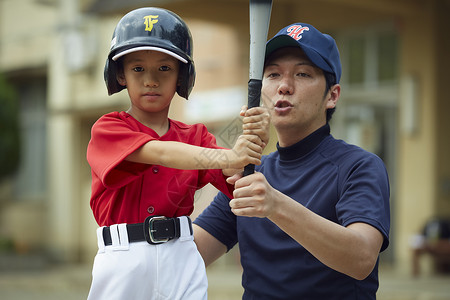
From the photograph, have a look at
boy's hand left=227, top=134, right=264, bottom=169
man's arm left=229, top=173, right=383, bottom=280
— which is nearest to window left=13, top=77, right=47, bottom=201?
man's arm left=229, top=173, right=383, bottom=280

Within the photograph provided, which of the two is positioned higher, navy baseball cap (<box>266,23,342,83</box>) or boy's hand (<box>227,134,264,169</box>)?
navy baseball cap (<box>266,23,342,83</box>)

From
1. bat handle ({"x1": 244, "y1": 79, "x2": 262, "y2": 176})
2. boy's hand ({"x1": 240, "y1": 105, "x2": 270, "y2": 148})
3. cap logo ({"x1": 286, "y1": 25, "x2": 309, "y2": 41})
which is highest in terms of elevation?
cap logo ({"x1": 286, "y1": 25, "x2": 309, "y2": 41})

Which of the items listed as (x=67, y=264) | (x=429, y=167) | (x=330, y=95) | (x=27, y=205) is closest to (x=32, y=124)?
(x=27, y=205)

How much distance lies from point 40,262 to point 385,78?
803cm

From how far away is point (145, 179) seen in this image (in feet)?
9.43

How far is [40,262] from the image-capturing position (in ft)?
51.4

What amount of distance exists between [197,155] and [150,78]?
410mm

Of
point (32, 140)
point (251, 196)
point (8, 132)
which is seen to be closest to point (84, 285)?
point (8, 132)

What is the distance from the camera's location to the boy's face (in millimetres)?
2785

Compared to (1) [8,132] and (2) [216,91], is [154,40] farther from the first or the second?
(1) [8,132]

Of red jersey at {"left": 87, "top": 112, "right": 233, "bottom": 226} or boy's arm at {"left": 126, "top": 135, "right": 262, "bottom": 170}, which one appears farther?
red jersey at {"left": 87, "top": 112, "right": 233, "bottom": 226}

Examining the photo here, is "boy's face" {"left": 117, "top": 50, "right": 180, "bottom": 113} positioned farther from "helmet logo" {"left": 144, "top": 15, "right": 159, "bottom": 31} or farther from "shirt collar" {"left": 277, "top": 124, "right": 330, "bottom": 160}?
"shirt collar" {"left": 277, "top": 124, "right": 330, "bottom": 160}

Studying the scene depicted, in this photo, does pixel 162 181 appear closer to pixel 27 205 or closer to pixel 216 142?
pixel 216 142

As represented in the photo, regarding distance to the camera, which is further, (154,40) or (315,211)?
(315,211)
